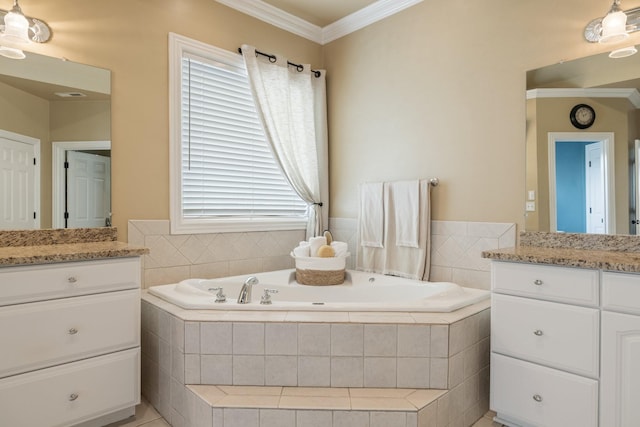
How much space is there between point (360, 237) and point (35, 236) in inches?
85.1

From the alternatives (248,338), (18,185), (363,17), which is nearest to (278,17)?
(363,17)

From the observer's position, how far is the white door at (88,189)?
222 cm

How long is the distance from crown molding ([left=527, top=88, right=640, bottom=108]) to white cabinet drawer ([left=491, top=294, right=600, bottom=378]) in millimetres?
1203

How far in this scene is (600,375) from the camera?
1.58 metres

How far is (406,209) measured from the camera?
9.29 feet

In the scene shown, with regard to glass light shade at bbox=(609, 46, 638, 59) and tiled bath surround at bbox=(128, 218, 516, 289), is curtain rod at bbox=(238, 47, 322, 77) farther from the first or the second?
glass light shade at bbox=(609, 46, 638, 59)

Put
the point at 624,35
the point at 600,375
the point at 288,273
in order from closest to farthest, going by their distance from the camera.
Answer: the point at 600,375, the point at 624,35, the point at 288,273

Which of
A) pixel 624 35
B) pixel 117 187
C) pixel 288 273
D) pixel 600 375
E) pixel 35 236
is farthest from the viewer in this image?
pixel 288 273

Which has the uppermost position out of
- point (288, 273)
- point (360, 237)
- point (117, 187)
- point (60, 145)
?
point (60, 145)

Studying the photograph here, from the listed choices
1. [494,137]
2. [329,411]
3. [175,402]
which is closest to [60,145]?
[175,402]

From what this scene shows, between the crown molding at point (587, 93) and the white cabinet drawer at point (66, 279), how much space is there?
2445mm

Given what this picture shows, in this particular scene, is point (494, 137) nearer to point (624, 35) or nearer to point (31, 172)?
point (624, 35)

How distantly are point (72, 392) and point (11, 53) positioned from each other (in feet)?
5.82

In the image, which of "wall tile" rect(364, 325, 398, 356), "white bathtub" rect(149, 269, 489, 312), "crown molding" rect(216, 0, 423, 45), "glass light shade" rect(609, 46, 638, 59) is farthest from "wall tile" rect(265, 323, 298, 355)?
"crown molding" rect(216, 0, 423, 45)
